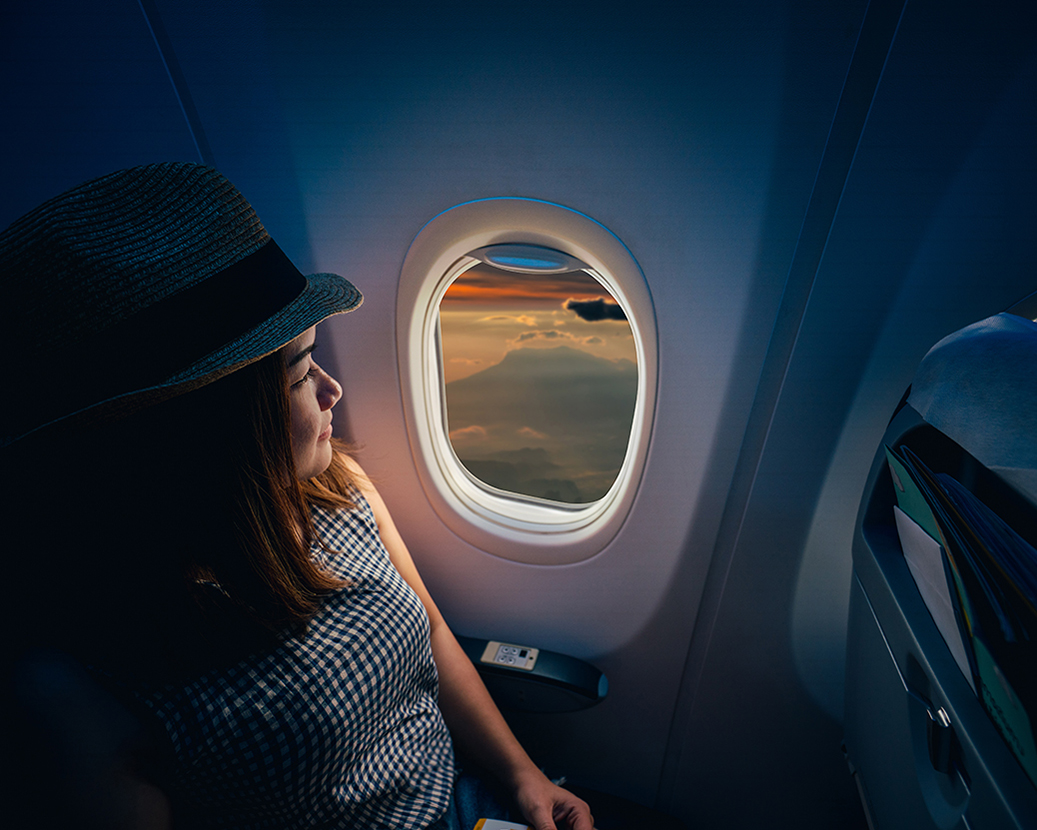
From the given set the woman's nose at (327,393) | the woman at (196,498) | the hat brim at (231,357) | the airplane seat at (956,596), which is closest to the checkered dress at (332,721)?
the woman at (196,498)

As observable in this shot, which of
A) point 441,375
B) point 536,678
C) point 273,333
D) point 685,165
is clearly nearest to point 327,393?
point 273,333

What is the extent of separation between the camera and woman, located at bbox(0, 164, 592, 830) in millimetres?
603

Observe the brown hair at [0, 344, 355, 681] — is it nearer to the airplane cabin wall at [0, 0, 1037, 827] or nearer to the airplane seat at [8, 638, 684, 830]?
the airplane seat at [8, 638, 684, 830]

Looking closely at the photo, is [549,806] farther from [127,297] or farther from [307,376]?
[127,297]

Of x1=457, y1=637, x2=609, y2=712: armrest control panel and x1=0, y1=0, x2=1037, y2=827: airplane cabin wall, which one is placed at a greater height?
x1=0, y1=0, x2=1037, y2=827: airplane cabin wall

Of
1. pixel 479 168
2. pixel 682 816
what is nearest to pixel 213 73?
pixel 479 168

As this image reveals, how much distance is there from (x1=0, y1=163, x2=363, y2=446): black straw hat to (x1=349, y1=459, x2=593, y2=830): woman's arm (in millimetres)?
615

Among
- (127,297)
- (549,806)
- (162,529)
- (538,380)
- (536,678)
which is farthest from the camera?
(538,380)

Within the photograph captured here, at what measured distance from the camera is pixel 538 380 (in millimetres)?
1882

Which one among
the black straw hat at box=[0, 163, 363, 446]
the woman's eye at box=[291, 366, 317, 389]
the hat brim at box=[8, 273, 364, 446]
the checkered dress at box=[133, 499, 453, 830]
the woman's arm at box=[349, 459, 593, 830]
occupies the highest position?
the black straw hat at box=[0, 163, 363, 446]

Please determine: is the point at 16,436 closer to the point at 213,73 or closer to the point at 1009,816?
the point at 213,73

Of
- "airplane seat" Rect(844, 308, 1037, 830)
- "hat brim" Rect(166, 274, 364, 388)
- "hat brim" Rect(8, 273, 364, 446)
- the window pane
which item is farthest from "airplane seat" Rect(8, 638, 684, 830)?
"airplane seat" Rect(844, 308, 1037, 830)

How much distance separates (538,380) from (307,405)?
1.14m

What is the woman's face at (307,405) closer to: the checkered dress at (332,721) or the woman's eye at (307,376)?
the woman's eye at (307,376)
